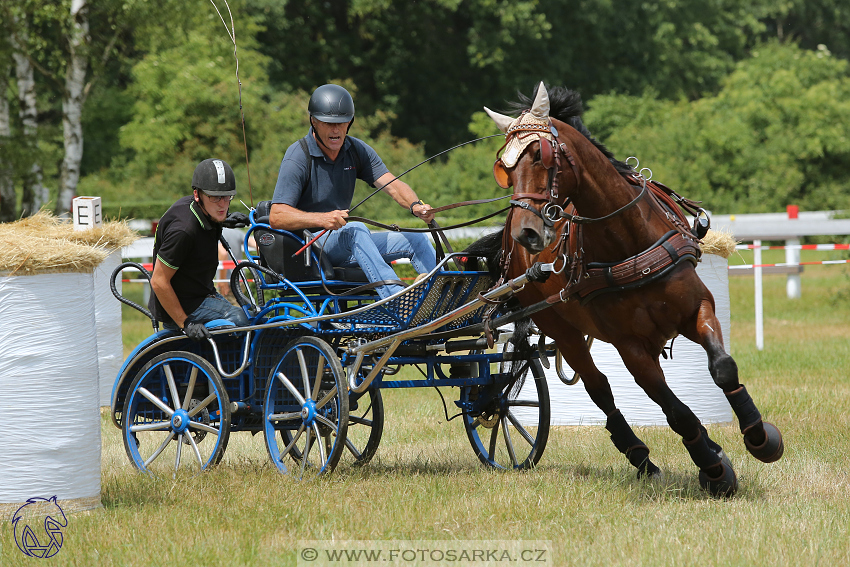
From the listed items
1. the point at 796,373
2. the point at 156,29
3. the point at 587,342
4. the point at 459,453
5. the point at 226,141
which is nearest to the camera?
the point at 587,342

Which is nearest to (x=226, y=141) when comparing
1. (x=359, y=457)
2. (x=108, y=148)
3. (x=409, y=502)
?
(x=108, y=148)

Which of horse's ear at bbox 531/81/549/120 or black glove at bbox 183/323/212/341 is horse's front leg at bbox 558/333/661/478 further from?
black glove at bbox 183/323/212/341

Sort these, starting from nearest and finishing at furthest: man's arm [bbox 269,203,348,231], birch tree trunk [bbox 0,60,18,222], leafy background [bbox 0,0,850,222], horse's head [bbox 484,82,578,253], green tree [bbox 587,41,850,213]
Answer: horse's head [bbox 484,82,578,253], man's arm [bbox 269,203,348,231], birch tree trunk [bbox 0,60,18,222], leafy background [bbox 0,0,850,222], green tree [bbox 587,41,850,213]

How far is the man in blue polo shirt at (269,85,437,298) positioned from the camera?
224 inches

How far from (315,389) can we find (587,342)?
1644 millimetres

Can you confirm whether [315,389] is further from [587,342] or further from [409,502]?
[587,342]

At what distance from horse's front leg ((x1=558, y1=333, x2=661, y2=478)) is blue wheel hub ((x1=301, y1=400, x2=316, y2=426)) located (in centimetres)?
147

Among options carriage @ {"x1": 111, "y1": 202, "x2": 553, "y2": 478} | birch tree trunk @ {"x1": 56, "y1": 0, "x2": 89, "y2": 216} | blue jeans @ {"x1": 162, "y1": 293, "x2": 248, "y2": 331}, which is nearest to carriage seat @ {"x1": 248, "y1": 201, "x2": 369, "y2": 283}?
carriage @ {"x1": 111, "y1": 202, "x2": 553, "y2": 478}

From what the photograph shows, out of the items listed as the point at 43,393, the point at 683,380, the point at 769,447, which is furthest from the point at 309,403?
the point at 683,380

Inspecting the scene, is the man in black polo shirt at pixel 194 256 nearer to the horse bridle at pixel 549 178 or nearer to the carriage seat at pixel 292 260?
the carriage seat at pixel 292 260

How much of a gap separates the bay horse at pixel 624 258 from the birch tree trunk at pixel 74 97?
41.7 feet

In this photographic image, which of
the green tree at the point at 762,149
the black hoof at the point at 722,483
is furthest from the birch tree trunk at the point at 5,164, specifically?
the green tree at the point at 762,149

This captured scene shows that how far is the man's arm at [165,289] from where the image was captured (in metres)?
6.05

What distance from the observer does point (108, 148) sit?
79.6ft
